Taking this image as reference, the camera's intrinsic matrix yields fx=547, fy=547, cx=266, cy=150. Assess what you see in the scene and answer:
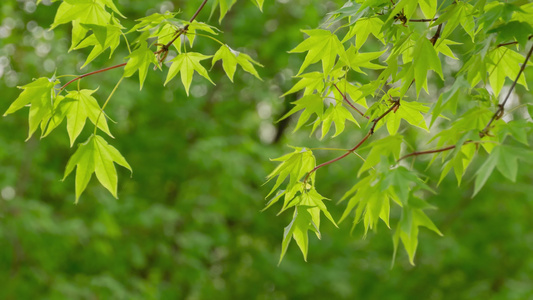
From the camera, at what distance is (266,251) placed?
238 inches

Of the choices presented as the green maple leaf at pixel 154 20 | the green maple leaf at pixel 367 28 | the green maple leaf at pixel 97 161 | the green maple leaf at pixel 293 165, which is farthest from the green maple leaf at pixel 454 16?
the green maple leaf at pixel 97 161

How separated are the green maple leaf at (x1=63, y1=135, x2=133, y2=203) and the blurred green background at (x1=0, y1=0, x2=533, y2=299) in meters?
2.97

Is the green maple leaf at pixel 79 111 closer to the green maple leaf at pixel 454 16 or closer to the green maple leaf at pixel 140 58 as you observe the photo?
the green maple leaf at pixel 140 58

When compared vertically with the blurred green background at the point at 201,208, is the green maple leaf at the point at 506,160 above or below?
above

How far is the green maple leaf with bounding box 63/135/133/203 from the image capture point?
Answer: 4.63 ft

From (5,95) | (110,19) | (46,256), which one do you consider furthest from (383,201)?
(5,95)

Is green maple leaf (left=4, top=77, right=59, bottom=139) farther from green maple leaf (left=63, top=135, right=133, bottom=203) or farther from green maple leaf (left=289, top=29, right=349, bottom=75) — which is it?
green maple leaf (left=289, top=29, right=349, bottom=75)

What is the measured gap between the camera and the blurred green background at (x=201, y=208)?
15.0 ft

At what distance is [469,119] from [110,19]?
93 cm

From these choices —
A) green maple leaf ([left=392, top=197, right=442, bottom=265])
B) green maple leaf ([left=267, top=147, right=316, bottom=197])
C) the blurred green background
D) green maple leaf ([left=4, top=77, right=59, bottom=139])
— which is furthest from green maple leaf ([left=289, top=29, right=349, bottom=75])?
the blurred green background

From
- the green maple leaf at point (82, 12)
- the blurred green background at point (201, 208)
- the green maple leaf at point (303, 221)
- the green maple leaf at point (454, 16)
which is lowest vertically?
the blurred green background at point (201, 208)

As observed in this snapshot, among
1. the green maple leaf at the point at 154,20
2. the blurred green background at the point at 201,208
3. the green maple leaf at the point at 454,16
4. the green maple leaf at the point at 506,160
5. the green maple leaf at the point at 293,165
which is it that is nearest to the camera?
the green maple leaf at the point at 506,160

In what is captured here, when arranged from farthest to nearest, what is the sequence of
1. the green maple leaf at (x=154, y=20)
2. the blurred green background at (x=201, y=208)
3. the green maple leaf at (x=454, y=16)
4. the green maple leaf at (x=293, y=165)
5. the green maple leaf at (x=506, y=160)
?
the blurred green background at (x=201, y=208)
the green maple leaf at (x=293, y=165)
the green maple leaf at (x=154, y=20)
the green maple leaf at (x=454, y=16)
the green maple leaf at (x=506, y=160)

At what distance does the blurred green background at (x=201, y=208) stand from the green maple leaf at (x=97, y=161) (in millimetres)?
2972
